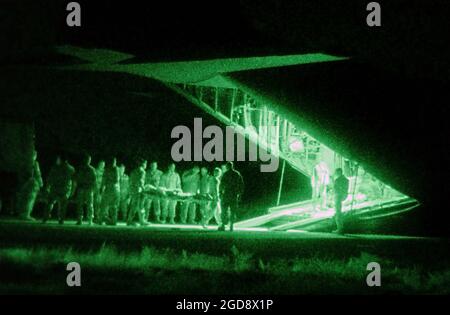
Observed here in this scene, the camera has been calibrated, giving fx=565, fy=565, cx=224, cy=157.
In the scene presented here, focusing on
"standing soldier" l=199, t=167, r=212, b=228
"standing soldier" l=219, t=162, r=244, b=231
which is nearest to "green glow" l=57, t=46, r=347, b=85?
"standing soldier" l=219, t=162, r=244, b=231

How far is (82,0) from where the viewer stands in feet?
32.5

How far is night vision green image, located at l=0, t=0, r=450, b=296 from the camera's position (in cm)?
916

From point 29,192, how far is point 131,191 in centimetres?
227

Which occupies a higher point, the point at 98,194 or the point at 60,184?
the point at 60,184

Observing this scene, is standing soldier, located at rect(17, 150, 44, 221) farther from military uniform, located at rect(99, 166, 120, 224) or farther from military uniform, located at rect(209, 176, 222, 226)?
military uniform, located at rect(209, 176, 222, 226)

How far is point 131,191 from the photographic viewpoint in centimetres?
→ 1288

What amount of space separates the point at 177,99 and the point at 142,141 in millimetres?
1610

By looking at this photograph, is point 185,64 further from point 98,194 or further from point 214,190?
point 98,194

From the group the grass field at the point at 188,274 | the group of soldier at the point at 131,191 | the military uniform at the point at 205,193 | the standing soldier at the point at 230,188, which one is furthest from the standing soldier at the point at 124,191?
the grass field at the point at 188,274

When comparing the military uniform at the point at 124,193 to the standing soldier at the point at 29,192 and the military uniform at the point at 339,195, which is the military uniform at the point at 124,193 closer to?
the standing soldier at the point at 29,192

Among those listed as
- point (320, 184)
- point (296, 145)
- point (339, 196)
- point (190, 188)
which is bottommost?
point (339, 196)

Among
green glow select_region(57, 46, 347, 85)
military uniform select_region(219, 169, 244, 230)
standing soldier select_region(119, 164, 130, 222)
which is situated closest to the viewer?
green glow select_region(57, 46, 347, 85)

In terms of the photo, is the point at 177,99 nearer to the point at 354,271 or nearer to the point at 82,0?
the point at 82,0

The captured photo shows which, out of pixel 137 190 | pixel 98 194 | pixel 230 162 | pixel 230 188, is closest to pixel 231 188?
pixel 230 188
